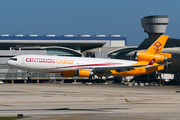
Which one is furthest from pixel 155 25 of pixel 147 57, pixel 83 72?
pixel 83 72

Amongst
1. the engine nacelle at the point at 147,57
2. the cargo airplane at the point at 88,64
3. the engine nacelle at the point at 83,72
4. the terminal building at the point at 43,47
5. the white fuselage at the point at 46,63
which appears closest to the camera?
the white fuselage at the point at 46,63

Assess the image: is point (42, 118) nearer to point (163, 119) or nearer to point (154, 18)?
point (163, 119)

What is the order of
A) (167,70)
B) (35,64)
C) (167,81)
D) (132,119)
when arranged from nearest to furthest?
(132,119) → (35,64) → (167,81) → (167,70)

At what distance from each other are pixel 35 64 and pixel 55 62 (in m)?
4.44

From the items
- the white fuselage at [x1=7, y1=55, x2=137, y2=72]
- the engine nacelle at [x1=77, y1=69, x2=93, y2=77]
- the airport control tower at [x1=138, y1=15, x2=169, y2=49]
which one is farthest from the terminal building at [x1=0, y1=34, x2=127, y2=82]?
the airport control tower at [x1=138, y1=15, x2=169, y2=49]

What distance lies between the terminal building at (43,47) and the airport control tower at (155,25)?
653 inches

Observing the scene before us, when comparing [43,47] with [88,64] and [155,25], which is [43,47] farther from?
[155,25]

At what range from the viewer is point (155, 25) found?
508ft

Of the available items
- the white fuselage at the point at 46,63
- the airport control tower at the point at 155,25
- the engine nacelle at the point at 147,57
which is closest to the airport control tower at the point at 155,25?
the airport control tower at the point at 155,25

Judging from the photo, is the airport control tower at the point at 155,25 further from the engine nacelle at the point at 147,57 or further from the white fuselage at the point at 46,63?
the white fuselage at the point at 46,63

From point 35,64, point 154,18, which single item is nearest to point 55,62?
point 35,64

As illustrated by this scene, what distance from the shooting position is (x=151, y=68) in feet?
249

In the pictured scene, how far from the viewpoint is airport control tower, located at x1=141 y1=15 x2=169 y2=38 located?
154125 mm

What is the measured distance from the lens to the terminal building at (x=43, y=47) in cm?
9669
